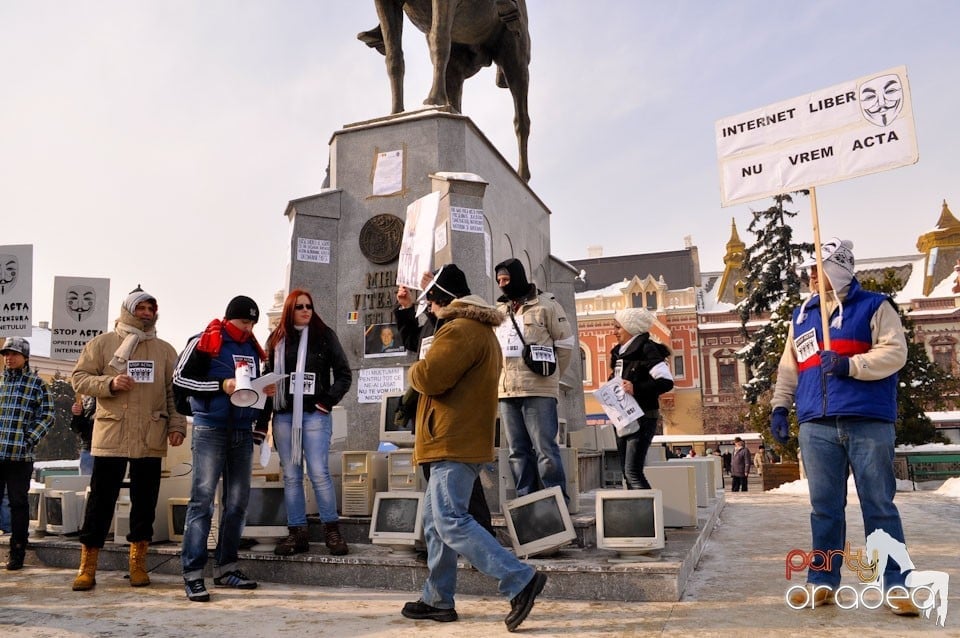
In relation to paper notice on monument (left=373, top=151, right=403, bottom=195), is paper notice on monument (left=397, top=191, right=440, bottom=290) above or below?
below

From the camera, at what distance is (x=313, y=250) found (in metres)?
7.49

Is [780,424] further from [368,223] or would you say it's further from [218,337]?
[368,223]

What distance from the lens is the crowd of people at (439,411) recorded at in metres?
3.71

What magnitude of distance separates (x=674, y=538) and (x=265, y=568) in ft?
9.43

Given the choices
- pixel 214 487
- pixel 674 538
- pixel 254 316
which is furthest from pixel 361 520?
pixel 674 538

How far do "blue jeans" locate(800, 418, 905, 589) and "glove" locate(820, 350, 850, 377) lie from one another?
0.26m

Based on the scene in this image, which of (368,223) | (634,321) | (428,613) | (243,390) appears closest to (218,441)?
(243,390)

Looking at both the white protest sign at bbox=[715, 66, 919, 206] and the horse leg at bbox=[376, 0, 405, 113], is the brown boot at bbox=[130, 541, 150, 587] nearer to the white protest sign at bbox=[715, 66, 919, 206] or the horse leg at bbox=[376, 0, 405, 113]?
the white protest sign at bbox=[715, 66, 919, 206]

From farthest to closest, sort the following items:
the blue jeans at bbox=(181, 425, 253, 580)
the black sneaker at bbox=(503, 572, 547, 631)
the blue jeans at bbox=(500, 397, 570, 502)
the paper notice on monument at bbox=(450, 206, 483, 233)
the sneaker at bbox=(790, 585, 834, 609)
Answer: the paper notice on monument at bbox=(450, 206, 483, 233), the blue jeans at bbox=(500, 397, 570, 502), the blue jeans at bbox=(181, 425, 253, 580), the sneaker at bbox=(790, 585, 834, 609), the black sneaker at bbox=(503, 572, 547, 631)

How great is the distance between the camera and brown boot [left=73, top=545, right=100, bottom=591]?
4.71 metres

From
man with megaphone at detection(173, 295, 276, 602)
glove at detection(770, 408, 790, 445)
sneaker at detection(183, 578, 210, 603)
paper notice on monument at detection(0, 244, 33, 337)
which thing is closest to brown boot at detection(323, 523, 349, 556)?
man with megaphone at detection(173, 295, 276, 602)

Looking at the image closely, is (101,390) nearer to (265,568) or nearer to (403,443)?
(265,568)

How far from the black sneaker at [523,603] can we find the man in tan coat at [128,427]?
2.72m

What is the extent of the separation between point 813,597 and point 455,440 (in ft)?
6.62
